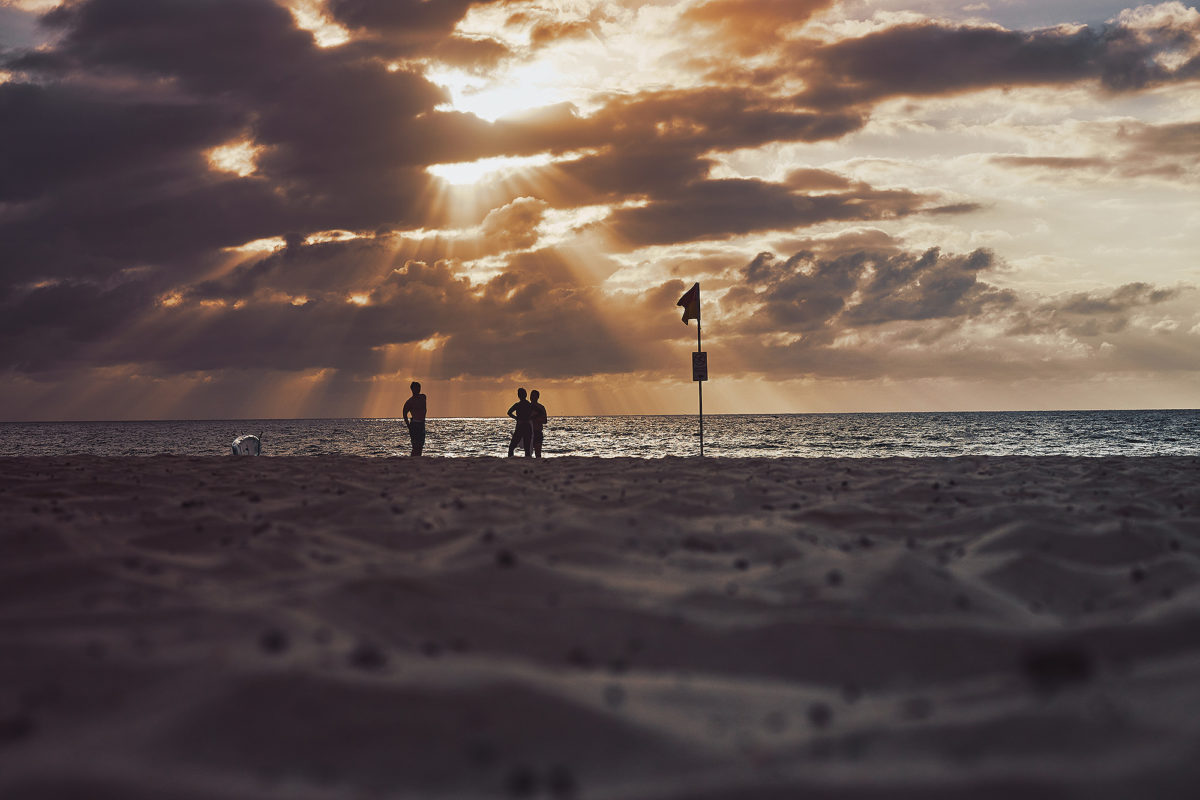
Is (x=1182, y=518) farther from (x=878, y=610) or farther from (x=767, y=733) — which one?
(x=767, y=733)

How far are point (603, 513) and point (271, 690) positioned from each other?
3357 millimetres

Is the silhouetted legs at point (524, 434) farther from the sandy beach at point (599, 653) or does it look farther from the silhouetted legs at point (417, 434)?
the sandy beach at point (599, 653)

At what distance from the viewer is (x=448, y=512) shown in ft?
19.4

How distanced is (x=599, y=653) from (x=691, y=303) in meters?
13.0

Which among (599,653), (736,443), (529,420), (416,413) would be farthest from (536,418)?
(736,443)

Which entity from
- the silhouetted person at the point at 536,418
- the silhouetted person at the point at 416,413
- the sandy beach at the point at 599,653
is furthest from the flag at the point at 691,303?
the sandy beach at the point at 599,653

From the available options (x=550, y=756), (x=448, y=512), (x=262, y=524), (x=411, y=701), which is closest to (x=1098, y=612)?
(x=550, y=756)

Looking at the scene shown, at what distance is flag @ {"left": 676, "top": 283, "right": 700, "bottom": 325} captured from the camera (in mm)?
15383

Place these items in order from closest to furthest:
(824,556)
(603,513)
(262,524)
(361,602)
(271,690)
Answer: (271,690), (361,602), (824,556), (262,524), (603,513)

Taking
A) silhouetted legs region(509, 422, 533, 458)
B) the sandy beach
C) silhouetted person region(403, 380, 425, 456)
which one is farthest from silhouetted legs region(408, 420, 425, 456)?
the sandy beach

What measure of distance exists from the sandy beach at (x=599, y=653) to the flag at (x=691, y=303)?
9795 mm

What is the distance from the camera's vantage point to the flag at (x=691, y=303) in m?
15.4

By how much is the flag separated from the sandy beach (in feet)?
32.1

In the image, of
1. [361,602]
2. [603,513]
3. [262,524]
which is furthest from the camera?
[603,513]
